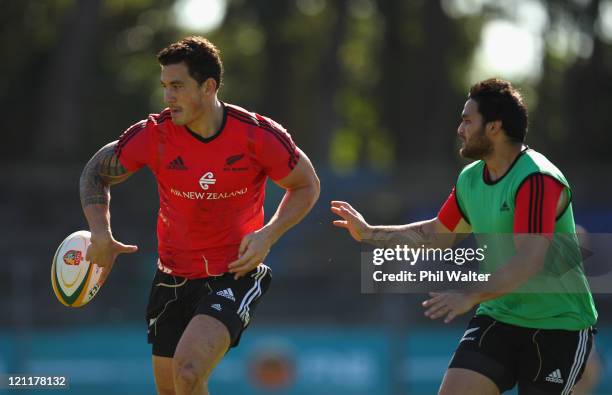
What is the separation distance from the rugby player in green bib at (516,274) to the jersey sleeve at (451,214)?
29 cm

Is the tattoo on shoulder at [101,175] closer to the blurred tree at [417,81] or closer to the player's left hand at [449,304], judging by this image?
the player's left hand at [449,304]

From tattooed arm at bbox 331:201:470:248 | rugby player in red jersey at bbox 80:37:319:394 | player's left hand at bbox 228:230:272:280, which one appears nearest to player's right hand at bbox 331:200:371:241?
tattooed arm at bbox 331:201:470:248

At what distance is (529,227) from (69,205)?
52.6ft

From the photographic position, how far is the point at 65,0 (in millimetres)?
35594

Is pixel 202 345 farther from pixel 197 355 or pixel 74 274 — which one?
pixel 74 274

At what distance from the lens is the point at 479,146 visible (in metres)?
6.53

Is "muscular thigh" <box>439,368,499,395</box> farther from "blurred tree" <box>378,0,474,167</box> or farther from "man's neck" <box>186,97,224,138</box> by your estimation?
"blurred tree" <box>378,0,474,167</box>

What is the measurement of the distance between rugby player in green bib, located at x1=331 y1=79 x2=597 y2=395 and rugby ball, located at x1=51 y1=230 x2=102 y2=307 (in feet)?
7.49

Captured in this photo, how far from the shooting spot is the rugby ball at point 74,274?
23.8 feet

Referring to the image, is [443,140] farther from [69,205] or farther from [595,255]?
[595,255]

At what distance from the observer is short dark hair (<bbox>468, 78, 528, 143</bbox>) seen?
21.5 feet

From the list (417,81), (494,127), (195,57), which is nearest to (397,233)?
(494,127)

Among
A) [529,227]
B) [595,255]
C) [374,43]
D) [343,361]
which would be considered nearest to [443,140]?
[374,43]

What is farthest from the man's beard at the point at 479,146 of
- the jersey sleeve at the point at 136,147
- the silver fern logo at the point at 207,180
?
the jersey sleeve at the point at 136,147
